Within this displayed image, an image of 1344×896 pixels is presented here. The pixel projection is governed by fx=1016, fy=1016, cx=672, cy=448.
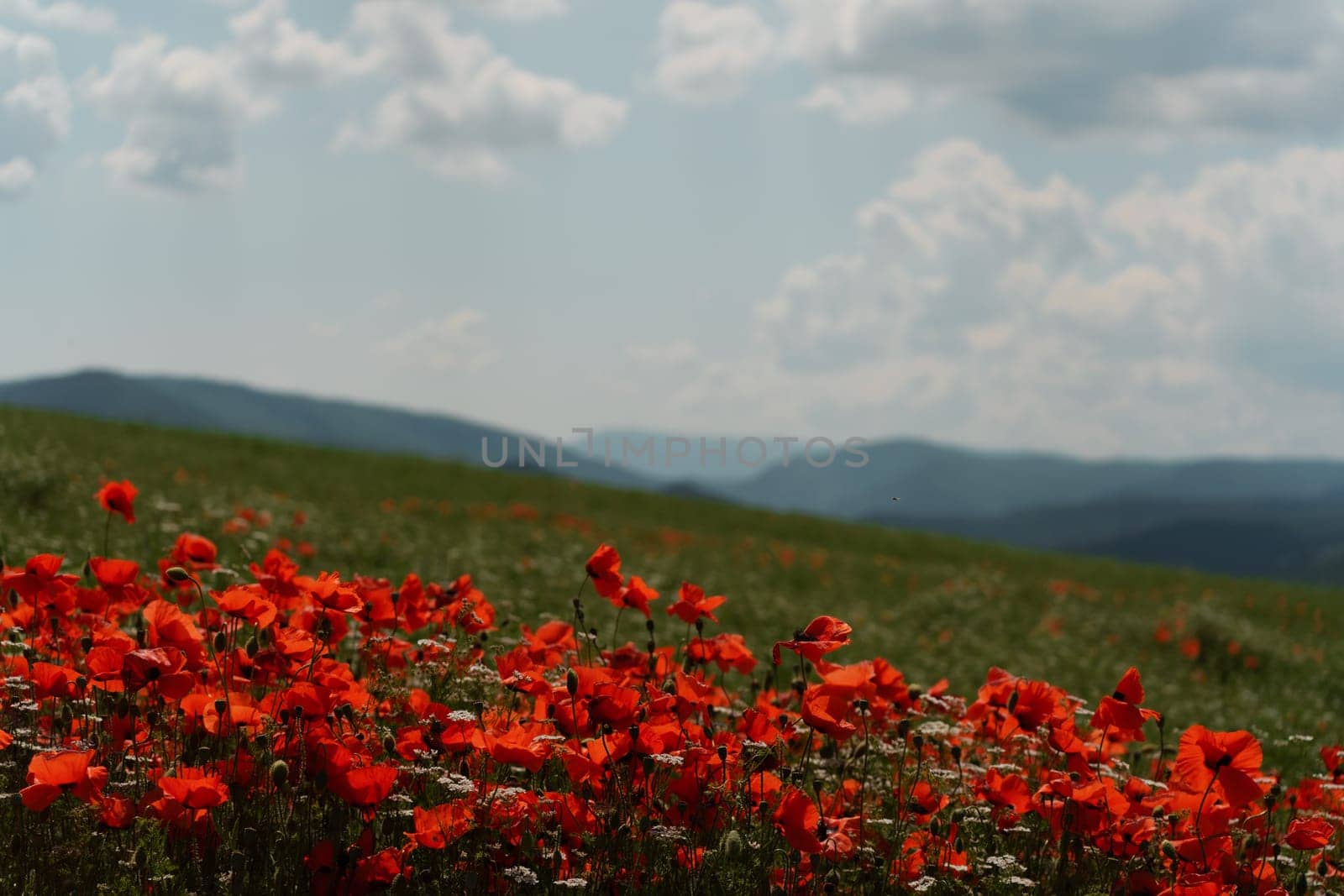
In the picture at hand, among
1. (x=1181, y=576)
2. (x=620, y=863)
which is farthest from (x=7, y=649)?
(x=1181, y=576)

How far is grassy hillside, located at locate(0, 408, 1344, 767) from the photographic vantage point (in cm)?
1092

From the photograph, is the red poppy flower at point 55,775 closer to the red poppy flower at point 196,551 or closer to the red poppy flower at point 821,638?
the red poppy flower at point 196,551

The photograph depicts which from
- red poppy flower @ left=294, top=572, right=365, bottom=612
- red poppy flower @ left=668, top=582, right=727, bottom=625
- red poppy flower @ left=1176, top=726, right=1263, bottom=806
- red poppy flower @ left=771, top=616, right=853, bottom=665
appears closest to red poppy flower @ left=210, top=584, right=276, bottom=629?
red poppy flower @ left=294, top=572, right=365, bottom=612

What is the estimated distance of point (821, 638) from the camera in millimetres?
2904

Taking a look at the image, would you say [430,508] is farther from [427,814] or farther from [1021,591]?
[427,814]

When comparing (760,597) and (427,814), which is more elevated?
(427,814)

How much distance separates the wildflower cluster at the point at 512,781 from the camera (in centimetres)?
276

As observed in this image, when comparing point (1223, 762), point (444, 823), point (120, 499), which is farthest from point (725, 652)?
point (120, 499)

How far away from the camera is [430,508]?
21375mm

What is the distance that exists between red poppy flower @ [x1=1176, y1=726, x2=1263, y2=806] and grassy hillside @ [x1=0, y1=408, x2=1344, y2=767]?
2.61 metres

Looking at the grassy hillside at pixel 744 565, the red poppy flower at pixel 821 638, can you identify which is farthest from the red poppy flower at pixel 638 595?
the grassy hillside at pixel 744 565

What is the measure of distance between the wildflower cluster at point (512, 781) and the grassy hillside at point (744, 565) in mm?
1920

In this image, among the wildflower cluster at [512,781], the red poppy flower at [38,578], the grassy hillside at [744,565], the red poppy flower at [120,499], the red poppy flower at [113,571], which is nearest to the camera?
the wildflower cluster at [512,781]

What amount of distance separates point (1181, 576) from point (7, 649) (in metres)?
25.7
